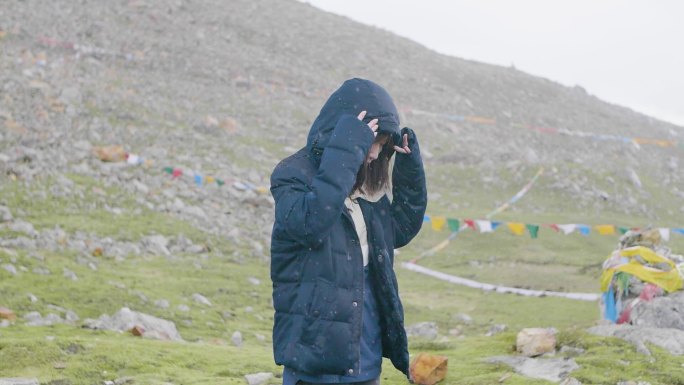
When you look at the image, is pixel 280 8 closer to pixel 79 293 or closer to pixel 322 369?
pixel 79 293

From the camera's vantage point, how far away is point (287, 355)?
3.89 m

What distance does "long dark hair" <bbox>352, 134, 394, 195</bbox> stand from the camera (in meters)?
4.12

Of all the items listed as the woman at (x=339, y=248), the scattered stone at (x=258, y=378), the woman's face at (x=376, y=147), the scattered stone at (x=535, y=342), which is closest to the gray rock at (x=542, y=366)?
the scattered stone at (x=535, y=342)

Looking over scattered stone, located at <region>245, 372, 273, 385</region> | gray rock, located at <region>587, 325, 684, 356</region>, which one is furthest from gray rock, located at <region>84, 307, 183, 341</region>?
gray rock, located at <region>587, 325, 684, 356</region>

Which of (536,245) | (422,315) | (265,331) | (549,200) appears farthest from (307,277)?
(549,200)

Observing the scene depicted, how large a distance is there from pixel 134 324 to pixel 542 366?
3972 millimetres

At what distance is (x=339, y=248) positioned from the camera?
3941 mm

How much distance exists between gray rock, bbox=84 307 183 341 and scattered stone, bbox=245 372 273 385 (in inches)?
80.1

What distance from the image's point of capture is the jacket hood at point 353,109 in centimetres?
404

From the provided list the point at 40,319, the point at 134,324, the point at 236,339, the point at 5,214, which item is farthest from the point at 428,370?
the point at 5,214

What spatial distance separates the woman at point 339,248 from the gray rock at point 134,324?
4.79 metres

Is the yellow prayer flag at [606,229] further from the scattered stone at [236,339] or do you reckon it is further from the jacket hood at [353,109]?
the jacket hood at [353,109]

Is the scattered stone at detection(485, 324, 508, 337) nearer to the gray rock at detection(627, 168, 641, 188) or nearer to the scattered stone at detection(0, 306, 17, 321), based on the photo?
the scattered stone at detection(0, 306, 17, 321)

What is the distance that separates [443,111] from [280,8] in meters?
14.7
